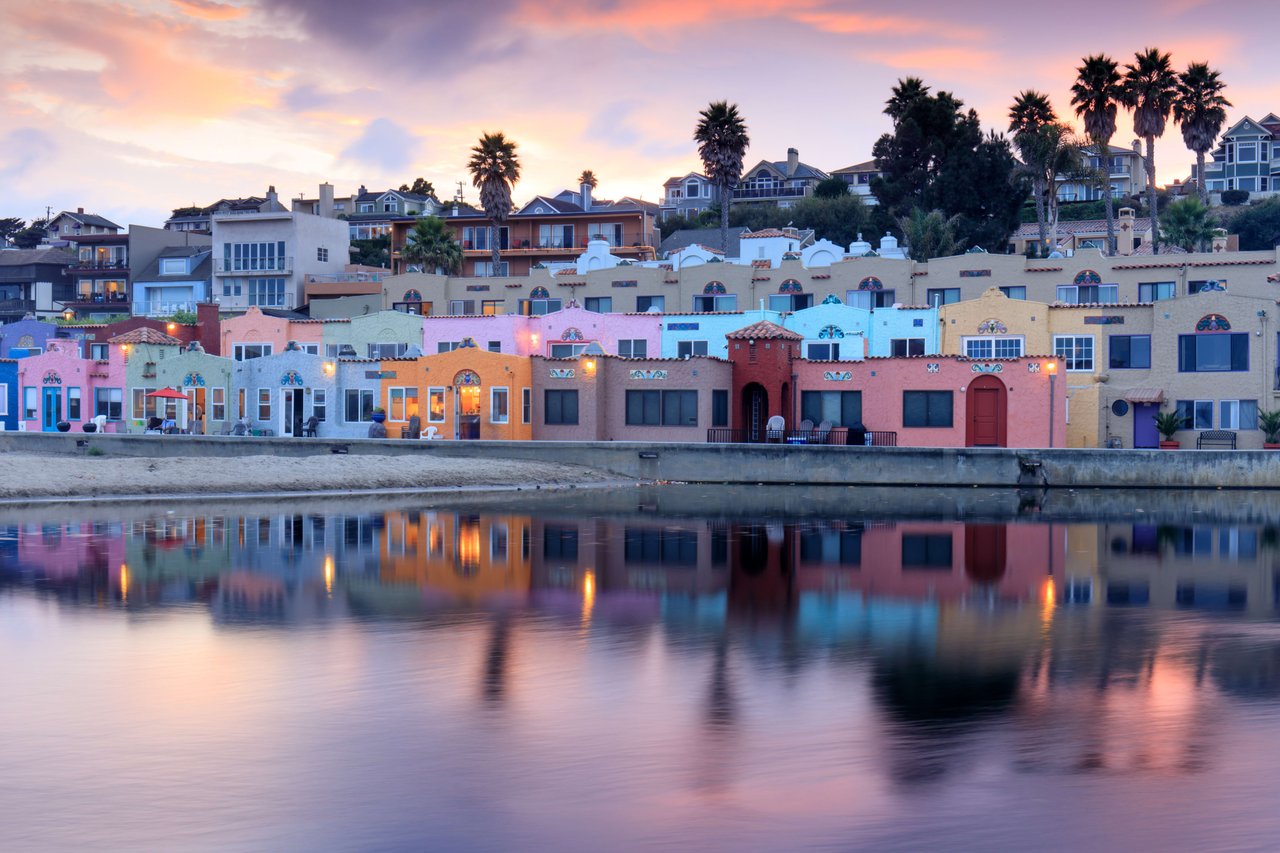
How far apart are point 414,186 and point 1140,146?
84.2 m

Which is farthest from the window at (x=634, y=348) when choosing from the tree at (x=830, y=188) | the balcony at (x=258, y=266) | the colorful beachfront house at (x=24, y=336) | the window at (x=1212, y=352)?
the tree at (x=830, y=188)

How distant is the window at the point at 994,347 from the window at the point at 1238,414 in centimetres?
850

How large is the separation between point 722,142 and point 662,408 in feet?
135

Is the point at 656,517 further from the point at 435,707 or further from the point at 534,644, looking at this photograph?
the point at 435,707

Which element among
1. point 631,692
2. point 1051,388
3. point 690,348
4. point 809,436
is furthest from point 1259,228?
point 631,692

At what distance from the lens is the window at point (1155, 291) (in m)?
66.0

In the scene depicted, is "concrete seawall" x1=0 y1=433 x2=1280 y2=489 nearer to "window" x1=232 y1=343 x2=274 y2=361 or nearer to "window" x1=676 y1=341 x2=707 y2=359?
"window" x1=676 y1=341 x2=707 y2=359

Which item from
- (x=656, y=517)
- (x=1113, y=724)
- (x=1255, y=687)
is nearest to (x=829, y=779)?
(x=1113, y=724)

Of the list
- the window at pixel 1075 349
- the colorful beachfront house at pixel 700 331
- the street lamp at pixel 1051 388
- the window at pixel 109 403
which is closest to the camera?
the street lamp at pixel 1051 388

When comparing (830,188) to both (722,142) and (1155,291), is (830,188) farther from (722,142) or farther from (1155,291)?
(1155,291)

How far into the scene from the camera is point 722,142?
94.3 metres

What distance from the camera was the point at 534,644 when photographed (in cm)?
2348

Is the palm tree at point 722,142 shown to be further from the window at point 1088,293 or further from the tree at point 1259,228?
the tree at point 1259,228

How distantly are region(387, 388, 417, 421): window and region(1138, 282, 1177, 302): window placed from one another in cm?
3507
